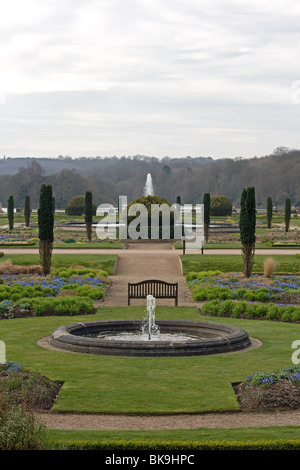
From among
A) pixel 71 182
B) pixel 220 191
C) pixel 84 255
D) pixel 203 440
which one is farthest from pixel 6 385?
pixel 220 191

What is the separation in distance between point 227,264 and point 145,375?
15.2 meters

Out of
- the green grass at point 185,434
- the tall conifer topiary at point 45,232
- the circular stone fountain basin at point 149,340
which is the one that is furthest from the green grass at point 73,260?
the green grass at point 185,434

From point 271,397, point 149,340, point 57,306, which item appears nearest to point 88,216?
point 57,306

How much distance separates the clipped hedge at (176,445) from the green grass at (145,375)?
1.99 m

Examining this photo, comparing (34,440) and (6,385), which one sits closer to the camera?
(34,440)

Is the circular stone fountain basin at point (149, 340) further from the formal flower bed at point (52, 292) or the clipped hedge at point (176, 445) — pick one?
the clipped hedge at point (176, 445)

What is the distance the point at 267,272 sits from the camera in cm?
2188

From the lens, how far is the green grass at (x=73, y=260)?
81.0 feet

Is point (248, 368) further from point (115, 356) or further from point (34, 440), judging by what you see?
point (34, 440)

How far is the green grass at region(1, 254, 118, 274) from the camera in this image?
81.0 feet

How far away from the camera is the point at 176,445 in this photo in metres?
6.54

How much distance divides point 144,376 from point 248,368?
1764 mm

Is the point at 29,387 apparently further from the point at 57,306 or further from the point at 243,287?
the point at 243,287

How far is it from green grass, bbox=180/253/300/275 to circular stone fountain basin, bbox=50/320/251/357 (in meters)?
9.76
